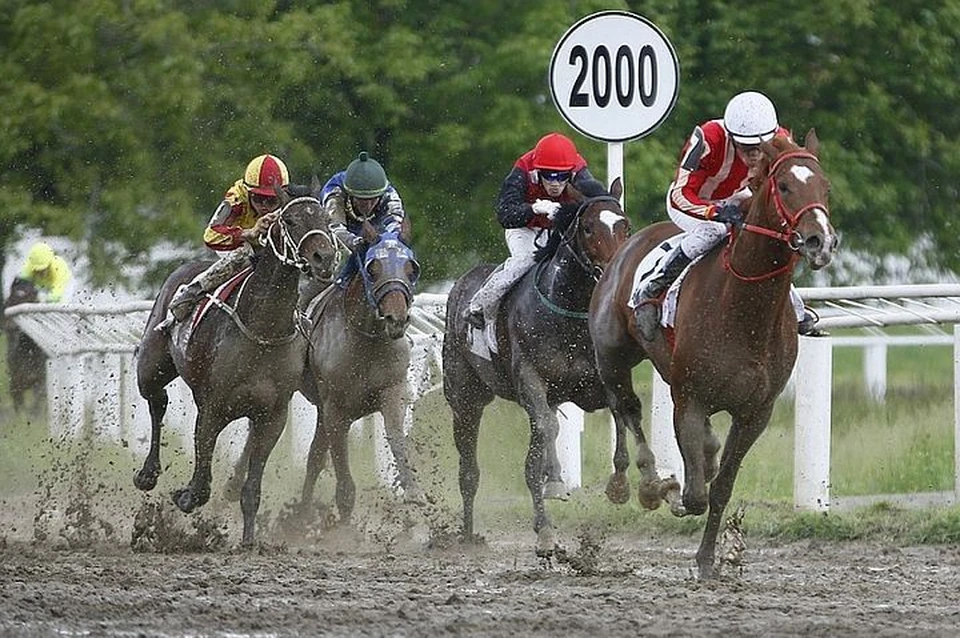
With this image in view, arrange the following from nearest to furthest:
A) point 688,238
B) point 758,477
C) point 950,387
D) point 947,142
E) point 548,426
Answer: point 688,238, point 548,426, point 758,477, point 950,387, point 947,142

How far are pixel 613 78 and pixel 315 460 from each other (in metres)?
2.71

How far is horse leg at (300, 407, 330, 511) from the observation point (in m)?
12.2

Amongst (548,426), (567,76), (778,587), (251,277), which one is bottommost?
(778,587)

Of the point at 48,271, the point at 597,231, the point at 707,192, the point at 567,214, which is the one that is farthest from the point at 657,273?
the point at 48,271

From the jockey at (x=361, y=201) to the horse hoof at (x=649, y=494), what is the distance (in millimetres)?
2238

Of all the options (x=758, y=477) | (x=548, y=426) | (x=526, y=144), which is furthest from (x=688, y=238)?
(x=526, y=144)

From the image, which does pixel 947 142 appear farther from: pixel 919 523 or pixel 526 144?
pixel 919 523

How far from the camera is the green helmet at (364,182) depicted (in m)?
11.9

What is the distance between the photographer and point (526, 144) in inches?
743

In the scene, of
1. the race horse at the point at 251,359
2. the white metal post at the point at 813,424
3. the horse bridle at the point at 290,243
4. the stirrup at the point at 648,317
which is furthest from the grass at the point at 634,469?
the horse bridle at the point at 290,243

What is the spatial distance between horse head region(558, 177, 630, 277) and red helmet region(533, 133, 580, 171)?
346 millimetres

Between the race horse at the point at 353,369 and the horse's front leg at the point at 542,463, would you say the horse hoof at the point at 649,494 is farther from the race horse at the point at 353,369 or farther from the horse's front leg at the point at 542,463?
the race horse at the point at 353,369

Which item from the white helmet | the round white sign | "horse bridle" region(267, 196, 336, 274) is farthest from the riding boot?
the round white sign

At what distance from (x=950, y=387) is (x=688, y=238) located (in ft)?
21.9
